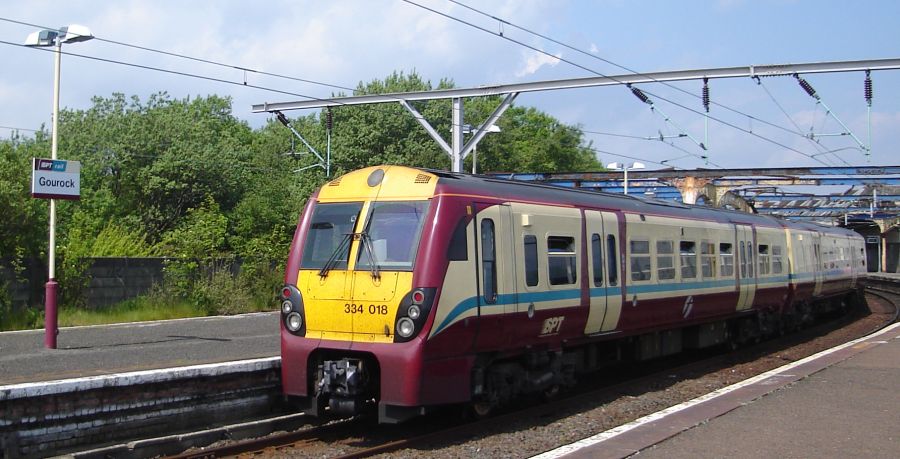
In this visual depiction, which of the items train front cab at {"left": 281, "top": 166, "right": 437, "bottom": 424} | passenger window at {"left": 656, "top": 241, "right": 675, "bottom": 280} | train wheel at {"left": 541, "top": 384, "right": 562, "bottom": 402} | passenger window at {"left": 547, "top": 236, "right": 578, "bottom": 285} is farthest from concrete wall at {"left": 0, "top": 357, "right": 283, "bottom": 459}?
passenger window at {"left": 656, "top": 241, "right": 675, "bottom": 280}

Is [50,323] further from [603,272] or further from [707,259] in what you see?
[707,259]

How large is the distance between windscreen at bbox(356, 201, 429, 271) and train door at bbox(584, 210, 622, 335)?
3259 mm

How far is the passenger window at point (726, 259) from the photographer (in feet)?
53.4

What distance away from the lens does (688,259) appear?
14.7 metres

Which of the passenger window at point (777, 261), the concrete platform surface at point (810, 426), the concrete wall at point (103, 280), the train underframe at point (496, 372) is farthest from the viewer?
the passenger window at point (777, 261)

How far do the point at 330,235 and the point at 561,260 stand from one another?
3.05 m

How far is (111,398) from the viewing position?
8.68m

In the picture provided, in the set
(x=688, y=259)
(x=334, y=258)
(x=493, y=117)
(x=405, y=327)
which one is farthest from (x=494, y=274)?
(x=493, y=117)

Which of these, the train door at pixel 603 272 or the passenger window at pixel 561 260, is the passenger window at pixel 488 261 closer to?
the passenger window at pixel 561 260

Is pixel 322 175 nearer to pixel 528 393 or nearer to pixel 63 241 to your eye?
pixel 63 241

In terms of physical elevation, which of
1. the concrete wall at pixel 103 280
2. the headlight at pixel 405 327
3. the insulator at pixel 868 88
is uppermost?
the insulator at pixel 868 88

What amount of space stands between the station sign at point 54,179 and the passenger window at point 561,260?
814 cm

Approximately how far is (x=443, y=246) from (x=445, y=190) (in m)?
→ 0.64

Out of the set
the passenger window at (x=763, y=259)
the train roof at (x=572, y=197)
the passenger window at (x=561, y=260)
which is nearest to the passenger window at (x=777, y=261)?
the passenger window at (x=763, y=259)
